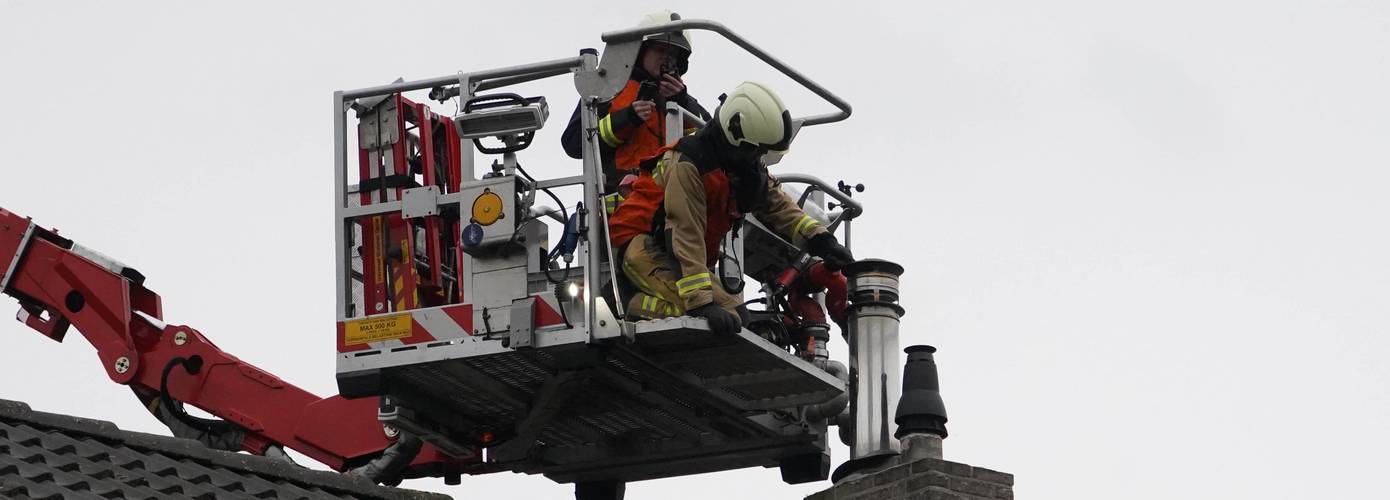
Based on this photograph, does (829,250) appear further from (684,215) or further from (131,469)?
(131,469)

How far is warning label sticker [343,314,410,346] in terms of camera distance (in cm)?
1470

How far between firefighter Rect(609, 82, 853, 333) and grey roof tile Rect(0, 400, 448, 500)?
241 cm

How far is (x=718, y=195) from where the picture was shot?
47.2 feet

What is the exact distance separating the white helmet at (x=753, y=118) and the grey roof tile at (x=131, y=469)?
2956 millimetres

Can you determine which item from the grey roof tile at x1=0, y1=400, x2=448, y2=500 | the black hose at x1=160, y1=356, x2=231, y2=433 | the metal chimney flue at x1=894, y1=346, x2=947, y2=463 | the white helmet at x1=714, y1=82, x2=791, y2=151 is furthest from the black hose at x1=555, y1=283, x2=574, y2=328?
the black hose at x1=160, y1=356, x2=231, y2=433

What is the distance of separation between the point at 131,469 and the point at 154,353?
18.1ft

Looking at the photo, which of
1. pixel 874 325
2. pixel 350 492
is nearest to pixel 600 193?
pixel 874 325

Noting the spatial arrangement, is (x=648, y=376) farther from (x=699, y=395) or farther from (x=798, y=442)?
(x=798, y=442)

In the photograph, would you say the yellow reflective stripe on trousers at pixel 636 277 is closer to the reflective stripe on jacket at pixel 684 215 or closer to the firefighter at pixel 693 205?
the firefighter at pixel 693 205

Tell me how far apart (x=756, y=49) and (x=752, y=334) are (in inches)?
58.1

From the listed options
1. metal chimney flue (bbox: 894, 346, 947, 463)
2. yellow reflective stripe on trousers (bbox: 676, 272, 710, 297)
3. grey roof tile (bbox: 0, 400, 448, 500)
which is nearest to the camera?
grey roof tile (bbox: 0, 400, 448, 500)

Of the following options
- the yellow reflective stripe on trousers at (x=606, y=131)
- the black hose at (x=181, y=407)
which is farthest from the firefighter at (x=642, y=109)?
the black hose at (x=181, y=407)

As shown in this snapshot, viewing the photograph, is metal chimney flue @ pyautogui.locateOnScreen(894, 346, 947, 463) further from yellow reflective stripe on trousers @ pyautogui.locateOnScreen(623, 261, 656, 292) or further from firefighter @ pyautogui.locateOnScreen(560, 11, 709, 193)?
firefighter @ pyautogui.locateOnScreen(560, 11, 709, 193)

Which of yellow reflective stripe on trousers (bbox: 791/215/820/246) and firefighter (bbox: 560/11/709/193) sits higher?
firefighter (bbox: 560/11/709/193)
